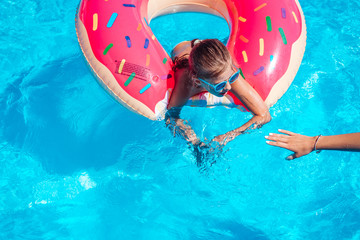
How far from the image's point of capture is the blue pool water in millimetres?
3330

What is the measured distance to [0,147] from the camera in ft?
11.6

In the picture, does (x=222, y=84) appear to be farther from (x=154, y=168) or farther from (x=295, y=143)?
(x=154, y=168)

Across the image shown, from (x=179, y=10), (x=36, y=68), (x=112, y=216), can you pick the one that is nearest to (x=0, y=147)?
(x=36, y=68)

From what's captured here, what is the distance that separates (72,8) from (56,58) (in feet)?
2.20

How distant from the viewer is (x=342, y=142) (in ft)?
7.73

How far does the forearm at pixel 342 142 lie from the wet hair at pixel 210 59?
82 cm

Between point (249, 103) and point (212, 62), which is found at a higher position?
point (212, 62)

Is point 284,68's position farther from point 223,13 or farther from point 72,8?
point 72,8

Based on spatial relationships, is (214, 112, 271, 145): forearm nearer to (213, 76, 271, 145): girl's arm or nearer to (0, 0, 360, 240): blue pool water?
(213, 76, 271, 145): girl's arm

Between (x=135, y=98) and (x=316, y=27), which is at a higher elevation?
(x=135, y=98)

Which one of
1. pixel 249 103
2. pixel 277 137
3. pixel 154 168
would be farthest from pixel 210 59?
pixel 154 168

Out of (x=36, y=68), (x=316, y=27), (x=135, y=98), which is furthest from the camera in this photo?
(x=316, y=27)

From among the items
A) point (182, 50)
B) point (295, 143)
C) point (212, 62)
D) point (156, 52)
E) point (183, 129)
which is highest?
point (212, 62)

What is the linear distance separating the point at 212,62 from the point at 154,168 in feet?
4.84
